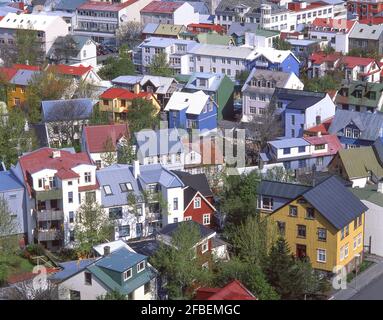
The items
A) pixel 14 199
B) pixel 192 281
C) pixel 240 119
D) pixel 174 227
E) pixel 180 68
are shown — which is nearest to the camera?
pixel 192 281

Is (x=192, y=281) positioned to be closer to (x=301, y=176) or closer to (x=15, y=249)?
(x=15, y=249)

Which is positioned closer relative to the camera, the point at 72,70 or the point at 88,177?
the point at 88,177

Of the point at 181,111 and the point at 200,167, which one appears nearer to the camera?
the point at 200,167

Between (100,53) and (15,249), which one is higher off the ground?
(100,53)

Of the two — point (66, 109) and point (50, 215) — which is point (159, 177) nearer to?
point (50, 215)

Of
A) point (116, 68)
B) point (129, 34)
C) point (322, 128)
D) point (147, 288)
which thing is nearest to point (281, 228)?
point (147, 288)

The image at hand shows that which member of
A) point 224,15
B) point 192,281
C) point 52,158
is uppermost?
point 224,15

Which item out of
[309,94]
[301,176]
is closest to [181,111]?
[309,94]

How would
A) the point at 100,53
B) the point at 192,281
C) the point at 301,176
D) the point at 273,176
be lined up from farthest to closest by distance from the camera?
1. the point at 100,53
2. the point at 301,176
3. the point at 273,176
4. the point at 192,281
